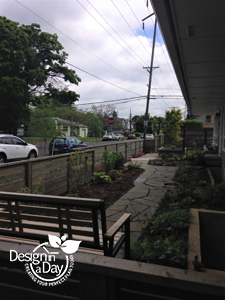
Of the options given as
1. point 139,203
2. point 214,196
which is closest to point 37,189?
point 139,203

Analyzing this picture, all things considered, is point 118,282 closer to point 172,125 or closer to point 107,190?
point 107,190

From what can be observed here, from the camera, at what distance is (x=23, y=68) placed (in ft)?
95.5

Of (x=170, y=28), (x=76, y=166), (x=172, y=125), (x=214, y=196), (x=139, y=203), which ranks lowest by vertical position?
(x=139, y=203)

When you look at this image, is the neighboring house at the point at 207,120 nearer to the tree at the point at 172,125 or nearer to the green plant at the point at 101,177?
the tree at the point at 172,125

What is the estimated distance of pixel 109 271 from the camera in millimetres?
1686

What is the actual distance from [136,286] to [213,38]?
350cm

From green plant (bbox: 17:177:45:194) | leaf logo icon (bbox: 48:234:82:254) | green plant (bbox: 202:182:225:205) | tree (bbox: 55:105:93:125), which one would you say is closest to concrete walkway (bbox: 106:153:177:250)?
green plant (bbox: 202:182:225:205)

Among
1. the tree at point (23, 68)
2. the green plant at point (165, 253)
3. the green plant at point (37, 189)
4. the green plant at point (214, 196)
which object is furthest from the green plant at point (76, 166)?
the tree at point (23, 68)

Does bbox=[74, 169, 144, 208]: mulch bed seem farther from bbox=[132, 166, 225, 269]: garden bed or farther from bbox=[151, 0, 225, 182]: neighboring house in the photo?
bbox=[151, 0, 225, 182]: neighboring house

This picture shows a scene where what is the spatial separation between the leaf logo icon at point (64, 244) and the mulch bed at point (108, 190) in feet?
10.9

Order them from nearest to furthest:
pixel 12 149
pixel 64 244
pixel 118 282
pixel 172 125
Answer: pixel 118 282
pixel 64 244
pixel 12 149
pixel 172 125

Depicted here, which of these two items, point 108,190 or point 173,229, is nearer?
point 173,229

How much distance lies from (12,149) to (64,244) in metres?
11.2

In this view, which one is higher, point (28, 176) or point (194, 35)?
point (194, 35)
